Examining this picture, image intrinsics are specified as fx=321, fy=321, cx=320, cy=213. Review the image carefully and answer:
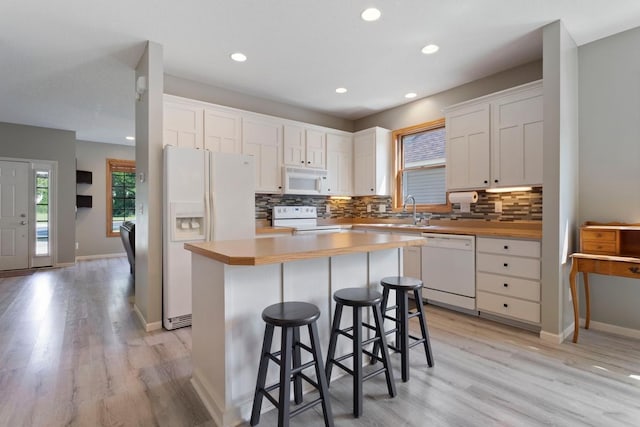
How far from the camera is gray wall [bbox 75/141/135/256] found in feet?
23.1

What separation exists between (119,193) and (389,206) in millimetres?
6346

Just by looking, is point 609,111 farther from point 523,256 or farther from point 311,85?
point 311,85

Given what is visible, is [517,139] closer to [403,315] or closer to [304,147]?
[403,315]

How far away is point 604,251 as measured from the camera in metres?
2.58

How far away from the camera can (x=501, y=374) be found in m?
2.14

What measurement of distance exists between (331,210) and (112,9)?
3692 mm

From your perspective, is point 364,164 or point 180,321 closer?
point 180,321

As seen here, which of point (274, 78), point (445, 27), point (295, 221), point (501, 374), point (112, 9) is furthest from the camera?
point (295, 221)

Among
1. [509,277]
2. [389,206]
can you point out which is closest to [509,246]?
[509,277]

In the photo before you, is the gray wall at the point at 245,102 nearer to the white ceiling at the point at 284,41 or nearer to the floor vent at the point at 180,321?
the white ceiling at the point at 284,41

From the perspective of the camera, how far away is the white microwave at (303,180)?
4422 millimetres

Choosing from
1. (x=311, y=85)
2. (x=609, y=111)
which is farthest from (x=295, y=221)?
(x=609, y=111)

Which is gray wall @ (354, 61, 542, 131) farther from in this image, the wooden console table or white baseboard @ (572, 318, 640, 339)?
white baseboard @ (572, 318, 640, 339)

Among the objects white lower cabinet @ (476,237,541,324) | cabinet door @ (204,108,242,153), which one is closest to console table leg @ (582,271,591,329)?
white lower cabinet @ (476,237,541,324)
